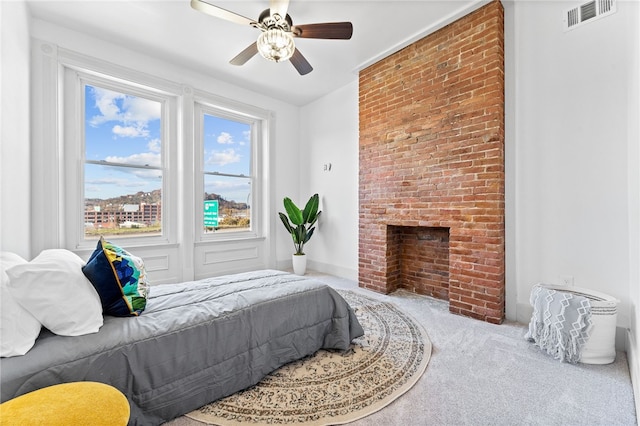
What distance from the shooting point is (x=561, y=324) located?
2.07m

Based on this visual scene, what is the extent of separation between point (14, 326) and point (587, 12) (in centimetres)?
432

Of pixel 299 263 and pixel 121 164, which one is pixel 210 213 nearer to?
pixel 121 164

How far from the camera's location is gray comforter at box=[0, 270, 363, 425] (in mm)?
1244

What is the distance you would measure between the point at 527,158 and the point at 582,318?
56.3 inches

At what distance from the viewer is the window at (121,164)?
11.4 ft

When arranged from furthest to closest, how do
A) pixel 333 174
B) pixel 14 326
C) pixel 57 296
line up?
pixel 333 174, pixel 57 296, pixel 14 326

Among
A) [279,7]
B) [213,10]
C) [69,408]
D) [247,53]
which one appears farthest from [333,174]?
[69,408]

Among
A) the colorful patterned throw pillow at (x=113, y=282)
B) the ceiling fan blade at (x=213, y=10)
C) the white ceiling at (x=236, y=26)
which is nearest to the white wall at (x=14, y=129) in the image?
the white ceiling at (x=236, y=26)

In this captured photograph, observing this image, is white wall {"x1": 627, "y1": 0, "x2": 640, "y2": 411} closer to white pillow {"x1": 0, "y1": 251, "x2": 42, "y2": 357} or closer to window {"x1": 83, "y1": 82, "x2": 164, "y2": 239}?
white pillow {"x1": 0, "y1": 251, "x2": 42, "y2": 357}

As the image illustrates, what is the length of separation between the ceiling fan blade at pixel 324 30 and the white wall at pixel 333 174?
6.27 ft

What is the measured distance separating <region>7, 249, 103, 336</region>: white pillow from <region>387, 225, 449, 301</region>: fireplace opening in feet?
10.3

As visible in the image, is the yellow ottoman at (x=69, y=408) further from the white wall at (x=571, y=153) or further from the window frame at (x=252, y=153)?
the window frame at (x=252, y=153)

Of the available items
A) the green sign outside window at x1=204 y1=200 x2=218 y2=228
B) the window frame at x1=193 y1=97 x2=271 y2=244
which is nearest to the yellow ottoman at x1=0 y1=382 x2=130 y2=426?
the window frame at x1=193 y1=97 x2=271 y2=244

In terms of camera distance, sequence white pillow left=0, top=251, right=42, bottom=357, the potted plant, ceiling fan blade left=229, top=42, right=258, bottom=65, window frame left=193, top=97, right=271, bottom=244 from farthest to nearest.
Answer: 1. the potted plant
2. window frame left=193, top=97, right=271, bottom=244
3. ceiling fan blade left=229, top=42, right=258, bottom=65
4. white pillow left=0, top=251, right=42, bottom=357
